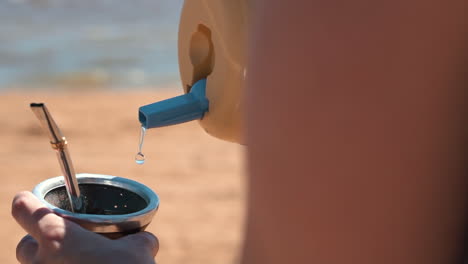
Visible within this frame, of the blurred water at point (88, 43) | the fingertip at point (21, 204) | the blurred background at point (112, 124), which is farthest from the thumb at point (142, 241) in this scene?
the blurred water at point (88, 43)

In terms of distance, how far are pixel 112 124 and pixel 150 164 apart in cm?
84

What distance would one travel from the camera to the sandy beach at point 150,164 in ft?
9.98

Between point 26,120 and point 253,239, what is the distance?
13.7 feet

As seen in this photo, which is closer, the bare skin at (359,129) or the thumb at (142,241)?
the bare skin at (359,129)

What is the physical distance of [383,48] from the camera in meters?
0.53

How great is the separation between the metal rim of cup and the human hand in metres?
0.01

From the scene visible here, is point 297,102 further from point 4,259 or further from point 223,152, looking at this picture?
point 223,152

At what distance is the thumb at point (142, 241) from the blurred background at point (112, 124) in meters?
0.68

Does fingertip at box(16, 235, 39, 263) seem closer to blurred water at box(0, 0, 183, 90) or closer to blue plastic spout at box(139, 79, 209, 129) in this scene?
blue plastic spout at box(139, 79, 209, 129)

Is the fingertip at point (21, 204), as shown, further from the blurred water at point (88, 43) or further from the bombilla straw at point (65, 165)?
the blurred water at point (88, 43)

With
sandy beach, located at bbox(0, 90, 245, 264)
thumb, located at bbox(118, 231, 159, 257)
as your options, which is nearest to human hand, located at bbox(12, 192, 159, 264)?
thumb, located at bbox(118, 231, 159, 257)

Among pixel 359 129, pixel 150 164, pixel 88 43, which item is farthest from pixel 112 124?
pixel 359 129

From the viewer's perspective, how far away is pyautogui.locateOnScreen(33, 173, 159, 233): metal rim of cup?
31.8 inches

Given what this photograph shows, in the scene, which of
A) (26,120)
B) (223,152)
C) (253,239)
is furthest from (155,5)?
(253,239)
